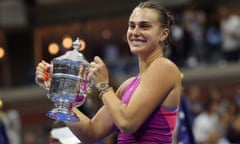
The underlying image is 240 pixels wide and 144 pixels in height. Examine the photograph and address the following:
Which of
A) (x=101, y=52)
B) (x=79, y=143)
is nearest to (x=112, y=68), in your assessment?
(x=101, y=52)

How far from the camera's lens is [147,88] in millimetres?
3684

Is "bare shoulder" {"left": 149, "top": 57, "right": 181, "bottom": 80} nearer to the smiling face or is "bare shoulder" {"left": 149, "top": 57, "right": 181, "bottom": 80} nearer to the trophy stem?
the smiling face

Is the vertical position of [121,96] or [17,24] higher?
[121,96]

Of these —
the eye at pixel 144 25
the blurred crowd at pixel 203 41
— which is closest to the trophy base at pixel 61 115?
the eye at pixel 144 25

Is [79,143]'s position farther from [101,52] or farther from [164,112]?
[101,52]

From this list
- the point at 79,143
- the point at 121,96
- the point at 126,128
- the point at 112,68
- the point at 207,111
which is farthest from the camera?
the point at 112,68

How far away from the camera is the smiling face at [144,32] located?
3.78 meters

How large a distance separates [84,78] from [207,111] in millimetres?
7787

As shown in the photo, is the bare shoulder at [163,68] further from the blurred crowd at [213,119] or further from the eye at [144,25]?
the blurred crowd at [213,119]

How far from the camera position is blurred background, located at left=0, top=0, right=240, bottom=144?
11867 millimetres

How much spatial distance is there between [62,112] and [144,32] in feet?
1.86

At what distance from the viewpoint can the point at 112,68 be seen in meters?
15.8

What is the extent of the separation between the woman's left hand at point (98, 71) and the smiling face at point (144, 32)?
193 millimetres

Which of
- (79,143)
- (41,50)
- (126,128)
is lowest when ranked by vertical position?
(41,50)
